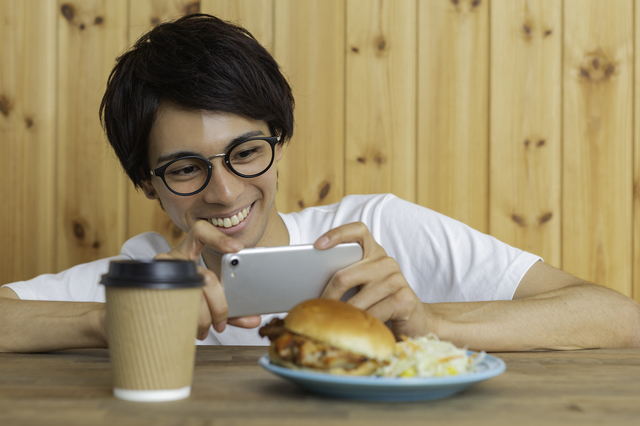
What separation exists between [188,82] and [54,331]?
1.82 feet

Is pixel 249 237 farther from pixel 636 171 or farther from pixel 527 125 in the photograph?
pixel 636 171

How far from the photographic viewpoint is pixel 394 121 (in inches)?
73.8

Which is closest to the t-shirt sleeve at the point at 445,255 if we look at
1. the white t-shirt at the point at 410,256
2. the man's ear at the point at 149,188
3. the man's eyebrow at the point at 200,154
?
the white t-shirt at the point at 410,256

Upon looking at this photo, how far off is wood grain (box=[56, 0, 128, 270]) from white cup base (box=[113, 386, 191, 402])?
1343mm

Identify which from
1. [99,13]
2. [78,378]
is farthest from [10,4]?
[78,378]

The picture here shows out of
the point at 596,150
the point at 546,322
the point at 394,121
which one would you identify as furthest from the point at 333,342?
the point at 596,150

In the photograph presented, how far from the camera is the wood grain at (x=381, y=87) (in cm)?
187

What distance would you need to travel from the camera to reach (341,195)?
1886mm

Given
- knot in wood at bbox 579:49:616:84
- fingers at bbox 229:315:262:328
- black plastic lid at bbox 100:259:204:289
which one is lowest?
fingers at bbox 229:315:262:328

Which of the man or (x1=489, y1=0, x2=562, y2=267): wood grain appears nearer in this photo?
the man

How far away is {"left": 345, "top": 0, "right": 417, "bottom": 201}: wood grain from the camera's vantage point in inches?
73.6

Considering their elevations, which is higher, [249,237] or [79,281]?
[249,237]

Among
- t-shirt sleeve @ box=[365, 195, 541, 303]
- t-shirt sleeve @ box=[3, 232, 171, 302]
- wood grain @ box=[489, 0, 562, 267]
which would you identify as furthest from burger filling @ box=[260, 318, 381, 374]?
wood grain @ box=[489, 0, 562, 267]

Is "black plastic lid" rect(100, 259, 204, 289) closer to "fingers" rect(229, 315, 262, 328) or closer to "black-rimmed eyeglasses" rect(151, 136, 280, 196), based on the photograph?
"fingers" rect(229, 315, 262, 328)
